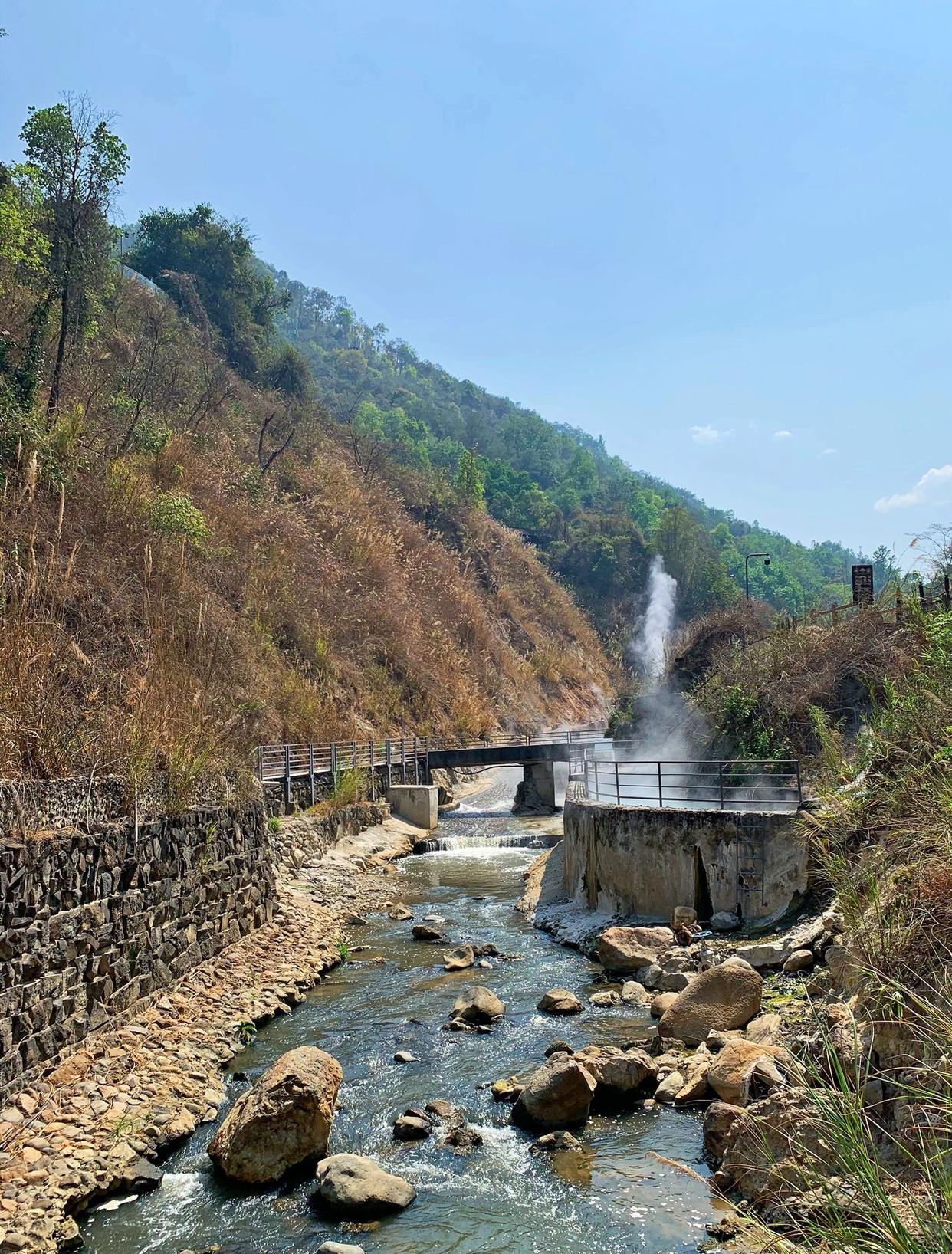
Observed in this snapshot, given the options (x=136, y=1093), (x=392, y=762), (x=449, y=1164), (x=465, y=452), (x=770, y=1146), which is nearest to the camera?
(x=770, y=1146)

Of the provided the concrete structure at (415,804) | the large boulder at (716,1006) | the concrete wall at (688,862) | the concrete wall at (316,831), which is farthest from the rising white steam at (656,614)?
the large boulder at (716,1006)

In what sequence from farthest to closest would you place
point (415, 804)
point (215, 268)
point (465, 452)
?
point (465, 452) < point (215, 268) < point (415, 804)

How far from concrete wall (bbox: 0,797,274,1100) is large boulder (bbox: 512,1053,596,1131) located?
4.31m

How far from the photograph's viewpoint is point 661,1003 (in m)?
11.0

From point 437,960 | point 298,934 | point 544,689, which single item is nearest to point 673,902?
point 437,960

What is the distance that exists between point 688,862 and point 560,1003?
13.8 feet

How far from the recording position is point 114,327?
128ft

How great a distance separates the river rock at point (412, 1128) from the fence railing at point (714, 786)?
6.66 metres

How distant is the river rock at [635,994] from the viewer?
1155 cm

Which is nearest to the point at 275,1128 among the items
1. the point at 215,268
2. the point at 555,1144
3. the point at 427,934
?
the point at 555,1144

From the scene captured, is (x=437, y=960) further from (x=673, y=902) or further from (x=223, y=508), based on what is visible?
(x=223, y=508)

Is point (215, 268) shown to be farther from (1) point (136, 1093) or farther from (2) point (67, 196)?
(1) point (136, 1093)

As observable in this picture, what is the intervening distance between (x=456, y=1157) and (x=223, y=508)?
29.9 metres

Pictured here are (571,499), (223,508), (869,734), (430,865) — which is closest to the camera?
(869,734)
